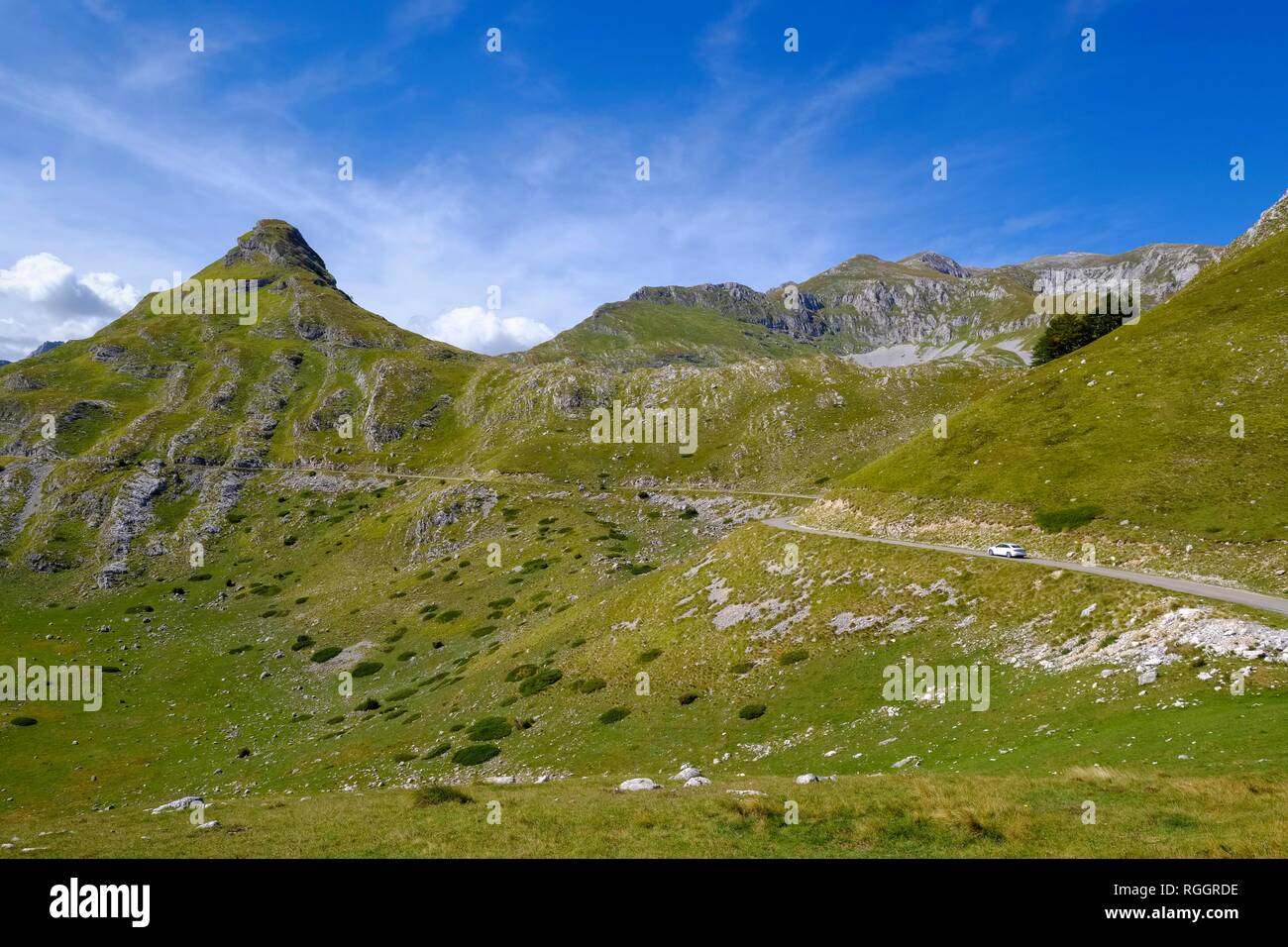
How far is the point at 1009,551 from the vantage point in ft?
148

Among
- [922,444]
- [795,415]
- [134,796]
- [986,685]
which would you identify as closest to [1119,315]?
[795,415]

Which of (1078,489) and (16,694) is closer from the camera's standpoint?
(1078,489)

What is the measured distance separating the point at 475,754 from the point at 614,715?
10073 mm

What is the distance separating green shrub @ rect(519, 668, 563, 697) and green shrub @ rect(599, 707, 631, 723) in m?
9.73

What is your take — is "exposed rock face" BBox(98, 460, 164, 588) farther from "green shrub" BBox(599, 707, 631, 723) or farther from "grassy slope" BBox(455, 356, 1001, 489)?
"green shrub" BBox(599, 707, 631, 723)

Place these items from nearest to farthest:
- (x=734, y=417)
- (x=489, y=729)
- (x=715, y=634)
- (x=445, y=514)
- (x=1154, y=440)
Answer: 1. (x=489, y=729)
2. (x=715, y=634)
3. (x=1154, y=440)
4. (x=445, y=514)
5. (x=734, y=417)

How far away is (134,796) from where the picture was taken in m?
46.9

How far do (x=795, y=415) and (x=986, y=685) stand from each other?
110 m

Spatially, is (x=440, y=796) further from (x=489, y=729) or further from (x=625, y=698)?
(x=489, y=729)

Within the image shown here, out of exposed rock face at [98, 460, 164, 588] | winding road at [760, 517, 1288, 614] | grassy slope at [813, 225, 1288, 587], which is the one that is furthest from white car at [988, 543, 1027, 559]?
exposed rock face at [98, 460, 164, 588]

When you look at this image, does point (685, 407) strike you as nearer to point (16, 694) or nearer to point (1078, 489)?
point (1078, 489)

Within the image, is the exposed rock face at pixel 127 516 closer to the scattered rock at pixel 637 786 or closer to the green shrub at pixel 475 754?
the green shrub at pixel 475 754

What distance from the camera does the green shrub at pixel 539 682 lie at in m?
49.8

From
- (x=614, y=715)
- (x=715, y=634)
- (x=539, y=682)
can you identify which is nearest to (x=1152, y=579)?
(x=715, y=634)
